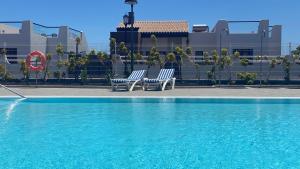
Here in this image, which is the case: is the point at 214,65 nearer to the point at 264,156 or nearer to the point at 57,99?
the point at 57,99

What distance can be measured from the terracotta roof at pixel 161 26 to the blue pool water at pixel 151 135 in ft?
45.8

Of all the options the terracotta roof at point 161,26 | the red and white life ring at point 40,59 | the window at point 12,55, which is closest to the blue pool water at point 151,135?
the red and white life ring at point 40,59

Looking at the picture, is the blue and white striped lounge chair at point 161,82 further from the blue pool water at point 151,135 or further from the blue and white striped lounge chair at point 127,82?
the blue pool water at point 151,135

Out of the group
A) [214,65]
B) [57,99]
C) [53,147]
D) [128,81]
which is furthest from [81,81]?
[53,147]

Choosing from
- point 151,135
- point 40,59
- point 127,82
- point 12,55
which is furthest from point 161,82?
point 12,55

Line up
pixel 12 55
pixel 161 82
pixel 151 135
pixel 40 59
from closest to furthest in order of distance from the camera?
pixel 151 135 < pixel 161 82 < pixel 40 59 < pixel 12 55

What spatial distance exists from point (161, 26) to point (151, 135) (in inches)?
804

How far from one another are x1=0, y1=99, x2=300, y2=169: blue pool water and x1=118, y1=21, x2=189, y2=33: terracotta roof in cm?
1397

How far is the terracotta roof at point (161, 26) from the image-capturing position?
88.4 feet

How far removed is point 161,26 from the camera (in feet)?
90.9

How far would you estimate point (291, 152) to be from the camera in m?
6.50

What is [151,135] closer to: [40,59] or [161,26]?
[40,59]

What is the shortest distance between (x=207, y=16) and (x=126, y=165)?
2287 cm

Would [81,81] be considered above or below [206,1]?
below
